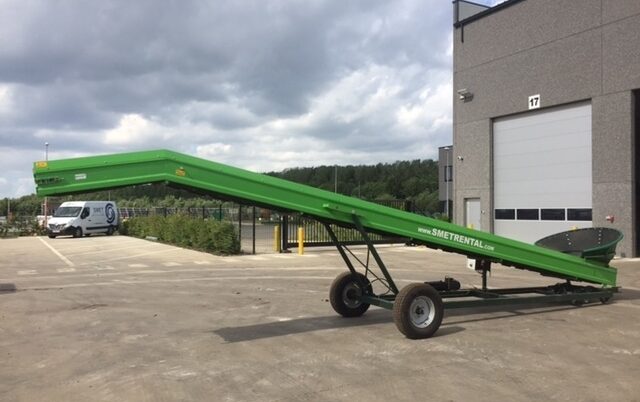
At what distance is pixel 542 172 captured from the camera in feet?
74.1

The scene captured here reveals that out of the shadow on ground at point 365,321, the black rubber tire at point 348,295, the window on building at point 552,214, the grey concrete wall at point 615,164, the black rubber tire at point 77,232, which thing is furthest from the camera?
the black rubber tire at point 77,232

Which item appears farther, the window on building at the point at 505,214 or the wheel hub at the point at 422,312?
the window on building at the point at 505,214

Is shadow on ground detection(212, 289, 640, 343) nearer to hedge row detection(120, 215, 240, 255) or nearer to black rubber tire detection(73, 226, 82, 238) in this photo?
hedge row detection(120, 215, 240, 255)

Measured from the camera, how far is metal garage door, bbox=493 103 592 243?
21.0 meters

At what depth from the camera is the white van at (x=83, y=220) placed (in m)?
33.8

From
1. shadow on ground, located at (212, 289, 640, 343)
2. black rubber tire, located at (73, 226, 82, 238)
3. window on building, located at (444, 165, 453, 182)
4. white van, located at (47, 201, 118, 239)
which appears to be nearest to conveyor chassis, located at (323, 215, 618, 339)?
shadow on ground, located at (212, 289, 640, 343)

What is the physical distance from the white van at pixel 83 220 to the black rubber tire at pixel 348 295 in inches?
1159

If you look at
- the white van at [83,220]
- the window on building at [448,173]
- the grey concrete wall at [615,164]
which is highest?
the window on building at [448,173]

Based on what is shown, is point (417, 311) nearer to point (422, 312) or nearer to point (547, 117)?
point (422, 312)

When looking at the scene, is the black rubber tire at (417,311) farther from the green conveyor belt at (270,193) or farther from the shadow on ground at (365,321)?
the green conveyor belt at (270,193)

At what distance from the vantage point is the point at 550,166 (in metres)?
22.2

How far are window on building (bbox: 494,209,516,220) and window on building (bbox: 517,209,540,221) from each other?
0.36 metres

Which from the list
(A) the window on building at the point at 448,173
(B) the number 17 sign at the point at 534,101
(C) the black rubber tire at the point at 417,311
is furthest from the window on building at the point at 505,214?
(A) the window on building at the point at 448,173

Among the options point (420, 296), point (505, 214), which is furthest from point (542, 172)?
point (420, 296)
